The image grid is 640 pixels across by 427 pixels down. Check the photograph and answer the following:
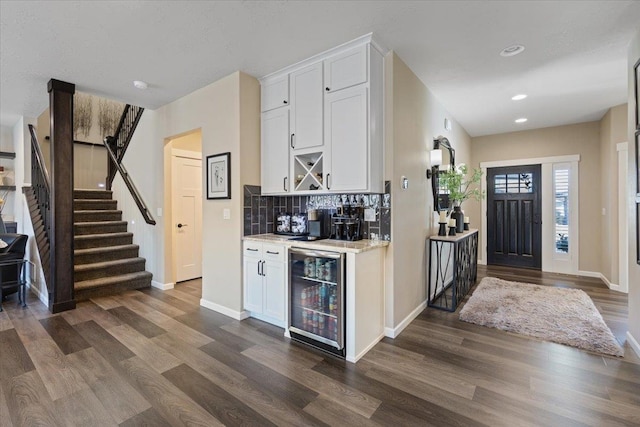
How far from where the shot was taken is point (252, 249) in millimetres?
3268

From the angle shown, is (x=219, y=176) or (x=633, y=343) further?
(x=219, y=176)

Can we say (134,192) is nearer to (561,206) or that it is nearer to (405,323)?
(405,323)

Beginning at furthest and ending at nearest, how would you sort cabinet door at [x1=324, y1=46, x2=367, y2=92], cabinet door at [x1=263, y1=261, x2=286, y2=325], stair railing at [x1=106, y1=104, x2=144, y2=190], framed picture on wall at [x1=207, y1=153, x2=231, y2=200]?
stair railing at [x1=106, y1=104, x2=144, y2=190], framed picture on wall at [x1=207, y1=153, x2=231, y2=200], cabinet door at [x1=263, y1=261, x2=286, y2=325], cabinet door at [x1=324, y1=46, x2=367, y2=92]

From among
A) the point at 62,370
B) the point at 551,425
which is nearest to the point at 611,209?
the point at 551,425

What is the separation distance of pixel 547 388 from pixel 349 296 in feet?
4.88

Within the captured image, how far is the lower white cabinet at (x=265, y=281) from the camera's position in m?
3.02

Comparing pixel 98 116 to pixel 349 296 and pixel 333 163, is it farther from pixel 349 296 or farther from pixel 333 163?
pixel 349 296

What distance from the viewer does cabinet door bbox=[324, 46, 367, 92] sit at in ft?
8.99

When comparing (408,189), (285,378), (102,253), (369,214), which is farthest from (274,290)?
(102,253)

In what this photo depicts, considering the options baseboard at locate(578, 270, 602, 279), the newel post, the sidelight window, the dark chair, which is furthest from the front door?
the dark chair

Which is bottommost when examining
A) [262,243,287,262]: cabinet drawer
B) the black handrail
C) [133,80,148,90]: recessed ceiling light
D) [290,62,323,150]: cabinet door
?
[262,243,287,262]: cabinet drawer

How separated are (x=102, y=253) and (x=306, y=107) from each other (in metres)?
3.86

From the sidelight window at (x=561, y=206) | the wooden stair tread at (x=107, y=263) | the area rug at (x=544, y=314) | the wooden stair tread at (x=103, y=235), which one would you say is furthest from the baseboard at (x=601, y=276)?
the wooden stair tread at (x=103, y=235)

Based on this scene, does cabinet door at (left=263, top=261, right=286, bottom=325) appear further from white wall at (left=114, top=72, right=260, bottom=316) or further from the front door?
the front door
